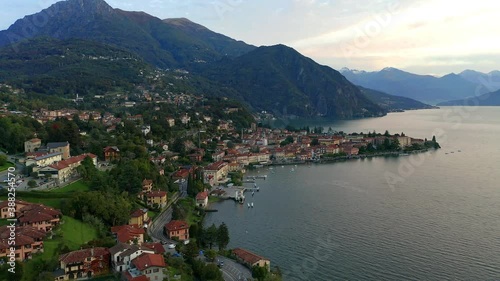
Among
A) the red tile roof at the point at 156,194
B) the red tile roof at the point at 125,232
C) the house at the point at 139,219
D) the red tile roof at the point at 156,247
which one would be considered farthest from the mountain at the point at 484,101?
the red tile roof at the point at 156,247

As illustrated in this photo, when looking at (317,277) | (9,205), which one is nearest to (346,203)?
(317,277)

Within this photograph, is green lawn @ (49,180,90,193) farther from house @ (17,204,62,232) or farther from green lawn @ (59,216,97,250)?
house @ (17,204,62,232)

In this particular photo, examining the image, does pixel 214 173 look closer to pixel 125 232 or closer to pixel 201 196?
pixel 201 196

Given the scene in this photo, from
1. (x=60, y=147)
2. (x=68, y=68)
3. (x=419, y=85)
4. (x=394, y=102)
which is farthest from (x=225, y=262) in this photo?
(x=419, y=85)

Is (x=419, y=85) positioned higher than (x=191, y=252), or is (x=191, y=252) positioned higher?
(x=419, y=85)

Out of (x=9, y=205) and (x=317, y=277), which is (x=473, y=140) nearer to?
(x=317, y=277)

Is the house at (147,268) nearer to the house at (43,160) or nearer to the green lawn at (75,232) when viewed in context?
the green lawn at (75,232)

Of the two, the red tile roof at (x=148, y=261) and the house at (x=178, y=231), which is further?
the house at (x=178, y=231)
